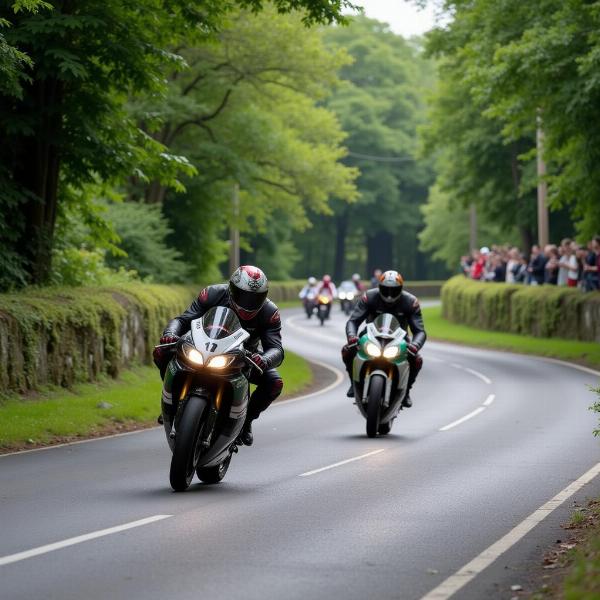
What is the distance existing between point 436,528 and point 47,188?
15686mm

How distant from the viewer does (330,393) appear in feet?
87.8

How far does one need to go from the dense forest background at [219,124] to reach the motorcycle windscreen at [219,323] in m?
6.13

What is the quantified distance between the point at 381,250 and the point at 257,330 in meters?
96.9

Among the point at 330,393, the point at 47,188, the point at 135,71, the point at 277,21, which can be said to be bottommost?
the point at 330,393

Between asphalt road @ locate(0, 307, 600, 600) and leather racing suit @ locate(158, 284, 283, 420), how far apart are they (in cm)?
83

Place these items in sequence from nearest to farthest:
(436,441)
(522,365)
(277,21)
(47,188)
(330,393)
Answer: (436,441) → (47,188) → (330,393) → (522,365) → (277,21)

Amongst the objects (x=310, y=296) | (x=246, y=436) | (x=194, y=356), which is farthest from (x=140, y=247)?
(x=194, y=356)

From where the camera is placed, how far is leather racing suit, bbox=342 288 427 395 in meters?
17.5

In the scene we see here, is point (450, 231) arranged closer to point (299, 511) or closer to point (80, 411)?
point (80, 411)

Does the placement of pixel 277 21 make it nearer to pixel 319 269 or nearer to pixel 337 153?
pixel 337 153

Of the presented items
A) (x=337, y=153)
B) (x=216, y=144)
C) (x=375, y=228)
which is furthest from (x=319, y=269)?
(x=216, y=144)

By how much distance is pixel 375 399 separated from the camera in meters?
16.8

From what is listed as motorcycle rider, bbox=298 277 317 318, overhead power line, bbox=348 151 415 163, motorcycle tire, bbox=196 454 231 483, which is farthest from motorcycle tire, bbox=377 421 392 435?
overhead power line, bbox=348 151 415 163

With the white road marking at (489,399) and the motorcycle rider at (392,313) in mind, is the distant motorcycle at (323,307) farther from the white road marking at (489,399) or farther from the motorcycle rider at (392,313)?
the motorcycle rider at (392,313)
